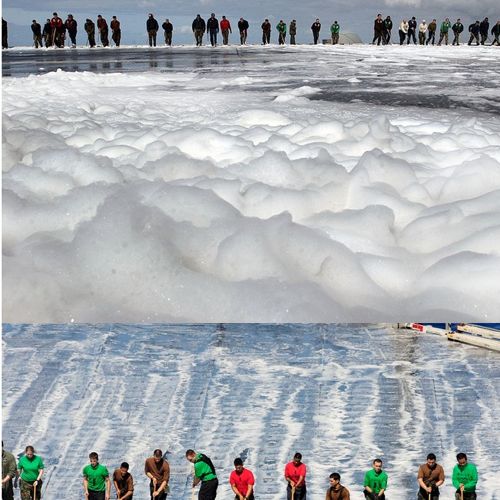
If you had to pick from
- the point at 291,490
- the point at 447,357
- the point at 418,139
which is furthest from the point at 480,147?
the point at 447,357

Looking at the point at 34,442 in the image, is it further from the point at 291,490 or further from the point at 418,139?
the point at 418,139

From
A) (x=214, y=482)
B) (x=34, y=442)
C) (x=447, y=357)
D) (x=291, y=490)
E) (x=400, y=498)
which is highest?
(x=214, y=482)

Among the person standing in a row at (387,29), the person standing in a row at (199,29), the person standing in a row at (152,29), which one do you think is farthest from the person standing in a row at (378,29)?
the person standing in a row at (152,29)

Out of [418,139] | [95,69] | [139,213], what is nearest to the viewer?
[139,213]

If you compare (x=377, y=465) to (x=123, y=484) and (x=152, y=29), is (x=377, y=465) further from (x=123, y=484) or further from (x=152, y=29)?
(x=152, y=29)

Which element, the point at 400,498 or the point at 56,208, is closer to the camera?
the point at 56,208

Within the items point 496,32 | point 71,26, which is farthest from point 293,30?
point 71,26

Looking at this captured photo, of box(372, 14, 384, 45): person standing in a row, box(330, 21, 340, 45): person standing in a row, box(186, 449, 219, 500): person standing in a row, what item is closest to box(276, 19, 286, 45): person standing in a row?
box(330, 21, 340, 45): person standing in a row
